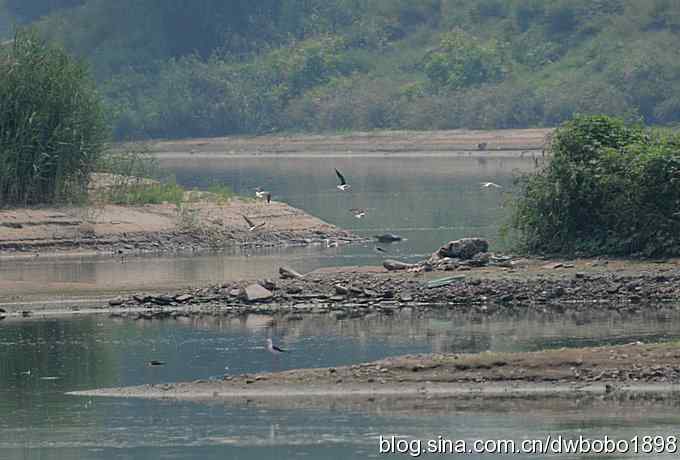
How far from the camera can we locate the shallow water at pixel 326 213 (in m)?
35.2

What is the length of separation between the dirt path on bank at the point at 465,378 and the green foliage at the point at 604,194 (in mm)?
8704

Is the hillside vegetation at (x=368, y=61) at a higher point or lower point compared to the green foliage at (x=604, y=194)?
higher

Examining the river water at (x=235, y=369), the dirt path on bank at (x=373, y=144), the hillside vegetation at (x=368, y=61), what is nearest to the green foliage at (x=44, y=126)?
the river water at (x=235, y=369)

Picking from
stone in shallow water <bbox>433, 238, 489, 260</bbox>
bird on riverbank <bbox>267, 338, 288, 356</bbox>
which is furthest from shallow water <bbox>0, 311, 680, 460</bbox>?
stone in shallow water <bbox>433, 238, 489, 260</bbox>

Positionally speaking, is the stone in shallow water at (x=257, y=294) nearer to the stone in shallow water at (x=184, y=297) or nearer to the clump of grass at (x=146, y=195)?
the stone in shallow water at (x=184, y=297)

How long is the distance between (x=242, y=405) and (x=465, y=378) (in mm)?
2587

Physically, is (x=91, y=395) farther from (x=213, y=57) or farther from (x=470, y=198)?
(x=213, y=57)

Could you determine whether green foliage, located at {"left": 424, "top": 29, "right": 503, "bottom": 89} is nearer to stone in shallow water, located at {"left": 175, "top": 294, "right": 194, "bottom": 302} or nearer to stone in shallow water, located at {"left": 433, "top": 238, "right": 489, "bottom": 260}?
stone in shallow water, located at {"left": 433, "top": 238, "right": 489, "bottom": 260}

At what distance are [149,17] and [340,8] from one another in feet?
39.5

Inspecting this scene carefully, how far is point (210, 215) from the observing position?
4409 cm

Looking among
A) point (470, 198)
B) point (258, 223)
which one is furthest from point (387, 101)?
point (258, 223)

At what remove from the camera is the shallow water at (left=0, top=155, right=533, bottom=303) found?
3516 cm

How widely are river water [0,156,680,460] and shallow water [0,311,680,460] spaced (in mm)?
26

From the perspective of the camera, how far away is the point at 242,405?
20797 mm
